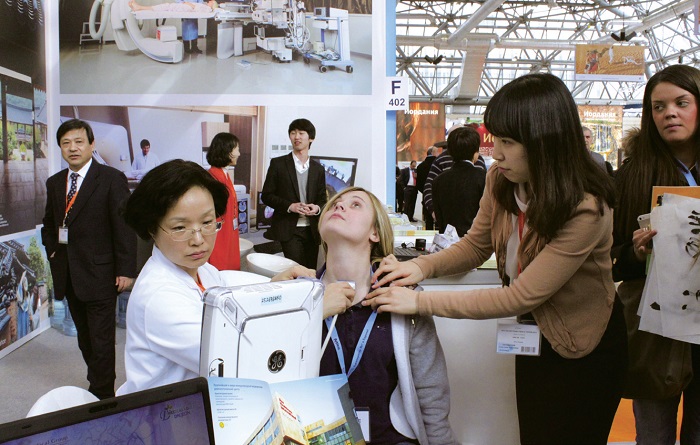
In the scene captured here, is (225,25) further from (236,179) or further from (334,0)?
(236,179)

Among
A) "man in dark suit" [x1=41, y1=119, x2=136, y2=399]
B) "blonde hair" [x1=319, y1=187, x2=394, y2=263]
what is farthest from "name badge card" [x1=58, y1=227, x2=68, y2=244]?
"blonde hair" [x1=319, y1=187, x2=394, y2=263]

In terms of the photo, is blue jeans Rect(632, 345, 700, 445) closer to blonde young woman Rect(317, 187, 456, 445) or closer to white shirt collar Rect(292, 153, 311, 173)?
blonde young woman Rect(317, 187, 456, 445)

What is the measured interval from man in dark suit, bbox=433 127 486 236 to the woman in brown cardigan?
120 inches

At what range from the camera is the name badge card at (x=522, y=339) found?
62.6 inches

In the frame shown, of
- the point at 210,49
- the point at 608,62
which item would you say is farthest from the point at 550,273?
the point at 608,62

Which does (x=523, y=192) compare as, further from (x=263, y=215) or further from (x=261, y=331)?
(x=263, y=215)

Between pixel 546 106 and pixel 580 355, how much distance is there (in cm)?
65

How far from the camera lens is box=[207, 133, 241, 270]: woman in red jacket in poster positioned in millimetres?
4586

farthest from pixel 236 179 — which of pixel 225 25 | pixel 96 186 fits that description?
pixel 96 186

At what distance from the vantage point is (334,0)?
5105 mm

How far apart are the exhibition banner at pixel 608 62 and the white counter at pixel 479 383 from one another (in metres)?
11.2

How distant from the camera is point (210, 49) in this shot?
5180mm

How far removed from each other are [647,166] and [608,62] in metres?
11.5

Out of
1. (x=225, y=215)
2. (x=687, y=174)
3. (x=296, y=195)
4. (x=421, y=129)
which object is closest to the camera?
(x=687, y=174)
